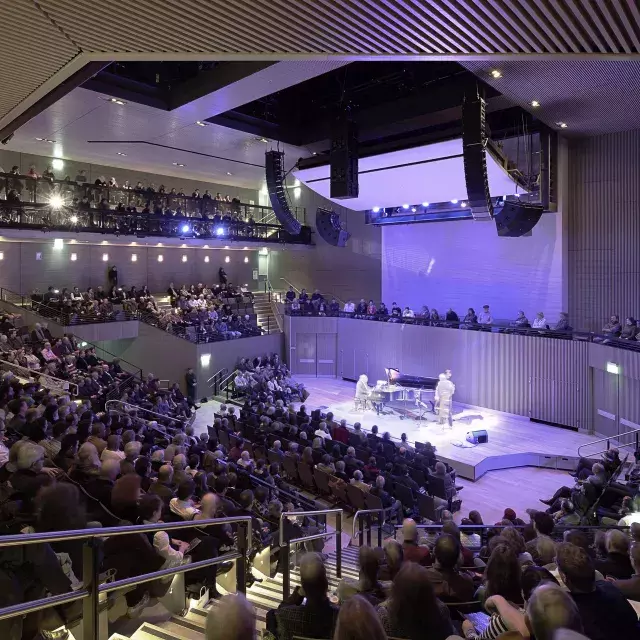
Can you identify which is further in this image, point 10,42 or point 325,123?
point 325,123

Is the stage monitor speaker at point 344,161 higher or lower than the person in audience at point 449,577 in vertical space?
higher

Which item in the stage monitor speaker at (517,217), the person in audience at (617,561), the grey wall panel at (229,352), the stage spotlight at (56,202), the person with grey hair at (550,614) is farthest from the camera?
the grey wall panel at (229,352)

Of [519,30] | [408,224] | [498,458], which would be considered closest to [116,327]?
[408,224]

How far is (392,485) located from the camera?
376 inches

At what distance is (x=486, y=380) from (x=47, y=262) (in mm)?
15894

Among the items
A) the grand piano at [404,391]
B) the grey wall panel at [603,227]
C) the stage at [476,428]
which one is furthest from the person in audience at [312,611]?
the grey wall panel at [603,227]

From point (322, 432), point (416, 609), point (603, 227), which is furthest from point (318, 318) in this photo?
point (416, 609)

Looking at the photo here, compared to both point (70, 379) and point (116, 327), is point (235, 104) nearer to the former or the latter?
point (70, 379)

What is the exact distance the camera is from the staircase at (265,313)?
22641 mm

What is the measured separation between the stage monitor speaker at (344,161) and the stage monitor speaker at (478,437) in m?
6.59

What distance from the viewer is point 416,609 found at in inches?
96.8

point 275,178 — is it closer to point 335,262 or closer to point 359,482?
point 359,482

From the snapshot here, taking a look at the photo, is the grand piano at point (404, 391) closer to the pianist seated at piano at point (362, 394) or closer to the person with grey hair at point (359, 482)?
the pianist seated at piano at point (362, 394)

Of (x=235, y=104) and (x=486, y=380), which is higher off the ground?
(x=235, y=104)
